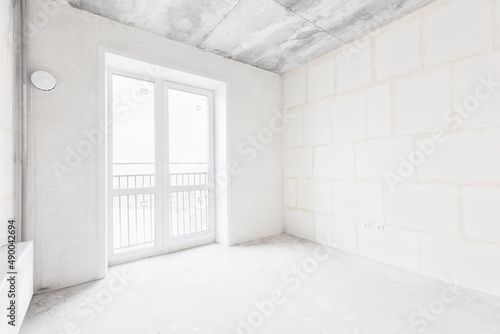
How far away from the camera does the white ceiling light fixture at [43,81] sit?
1.99 m

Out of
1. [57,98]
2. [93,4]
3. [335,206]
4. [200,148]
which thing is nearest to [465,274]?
[335,206]

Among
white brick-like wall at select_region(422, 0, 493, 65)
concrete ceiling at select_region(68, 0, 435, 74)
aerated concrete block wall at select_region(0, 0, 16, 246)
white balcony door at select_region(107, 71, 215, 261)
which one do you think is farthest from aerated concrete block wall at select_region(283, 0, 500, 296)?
aerated concrete block wall at select_region(0, 0, 16, 246)

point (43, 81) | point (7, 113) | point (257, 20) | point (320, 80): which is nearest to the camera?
point (7, 113)

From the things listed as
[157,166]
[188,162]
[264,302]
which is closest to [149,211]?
[157,166]

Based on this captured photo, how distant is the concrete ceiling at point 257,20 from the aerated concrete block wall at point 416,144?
11.2 inches

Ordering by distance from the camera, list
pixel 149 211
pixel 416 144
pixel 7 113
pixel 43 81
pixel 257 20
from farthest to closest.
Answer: pixel 149 211 → pixel 257 20 → pixel 416 144 → pixel 43 81 → pixel 7 113

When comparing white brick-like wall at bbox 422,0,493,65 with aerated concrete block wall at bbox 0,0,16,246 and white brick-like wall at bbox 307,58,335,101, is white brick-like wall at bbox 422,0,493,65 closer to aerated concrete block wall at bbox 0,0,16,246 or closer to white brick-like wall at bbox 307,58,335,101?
white brick-like wall at bbox 307,58,335,101

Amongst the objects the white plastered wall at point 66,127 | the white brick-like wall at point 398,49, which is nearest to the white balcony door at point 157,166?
the white plastered wall at point 66,127

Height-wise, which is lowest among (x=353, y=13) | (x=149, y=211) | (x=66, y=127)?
(x=149, y=211)

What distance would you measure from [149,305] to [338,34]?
11.1 ft

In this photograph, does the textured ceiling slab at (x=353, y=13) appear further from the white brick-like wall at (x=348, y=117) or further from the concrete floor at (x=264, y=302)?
the concrete floor at (x=264, y=302)

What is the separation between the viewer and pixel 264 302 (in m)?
1.86

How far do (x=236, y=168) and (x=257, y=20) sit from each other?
1.86m

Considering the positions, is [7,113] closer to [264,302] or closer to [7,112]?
[7,112]
